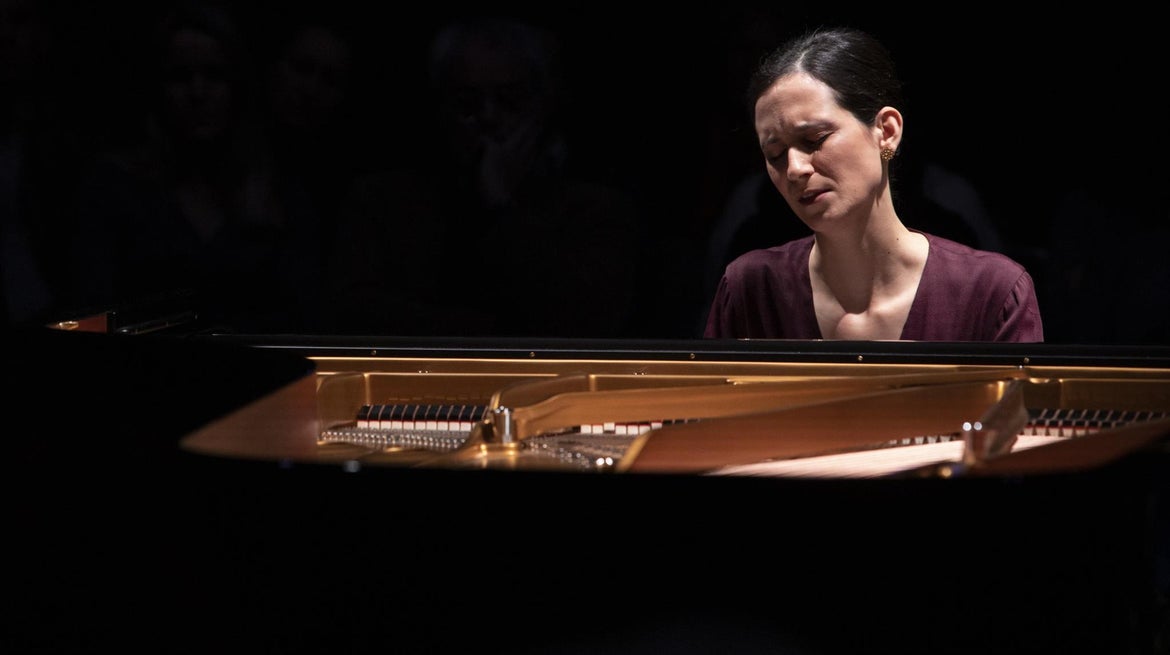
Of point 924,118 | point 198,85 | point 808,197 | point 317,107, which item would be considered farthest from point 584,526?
point 198,85

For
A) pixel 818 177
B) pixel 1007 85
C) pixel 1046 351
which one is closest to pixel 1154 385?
pixel 1046 351

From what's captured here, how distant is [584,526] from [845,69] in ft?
4.12

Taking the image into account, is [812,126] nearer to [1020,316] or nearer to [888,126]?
[888,126]

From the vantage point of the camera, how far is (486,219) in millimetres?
3271

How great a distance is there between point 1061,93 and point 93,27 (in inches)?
107

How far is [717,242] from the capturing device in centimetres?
306

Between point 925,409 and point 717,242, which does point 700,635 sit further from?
point 717,242

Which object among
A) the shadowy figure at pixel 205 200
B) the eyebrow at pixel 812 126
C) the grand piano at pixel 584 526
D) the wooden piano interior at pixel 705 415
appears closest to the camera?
the grand piano at pixel 584 526

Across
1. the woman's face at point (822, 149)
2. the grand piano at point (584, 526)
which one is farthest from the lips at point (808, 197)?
the grand piano at point (584, 526)

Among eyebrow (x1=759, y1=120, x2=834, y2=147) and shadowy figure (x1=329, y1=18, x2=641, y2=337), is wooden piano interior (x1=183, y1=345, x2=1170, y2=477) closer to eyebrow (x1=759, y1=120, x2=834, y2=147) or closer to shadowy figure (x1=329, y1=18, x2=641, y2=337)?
eyebrow (x1=759, y1=120, x2=834, y2=147)

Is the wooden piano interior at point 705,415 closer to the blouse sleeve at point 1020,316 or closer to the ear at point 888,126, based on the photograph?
the blouse sleeve at point 1020,316

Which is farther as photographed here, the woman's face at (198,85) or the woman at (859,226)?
→ the woman's face at (198,85)

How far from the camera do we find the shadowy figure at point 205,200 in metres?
3.31

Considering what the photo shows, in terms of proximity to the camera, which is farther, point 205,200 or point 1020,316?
point 205,200
